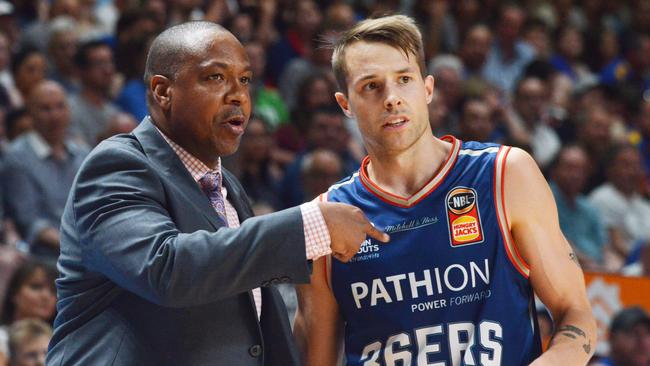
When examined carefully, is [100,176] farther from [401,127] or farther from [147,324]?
[401,127]

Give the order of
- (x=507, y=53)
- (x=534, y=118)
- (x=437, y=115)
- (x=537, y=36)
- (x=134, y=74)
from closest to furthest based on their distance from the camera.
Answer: (x=134, y=74) < (x=437, y=115) < (x=534, y=118) < (x=507, y=53) < (x=537, y=36)

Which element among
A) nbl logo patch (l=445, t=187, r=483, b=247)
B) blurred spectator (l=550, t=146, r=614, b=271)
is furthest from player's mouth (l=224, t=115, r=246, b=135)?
blurred spectator (l=550, t=146, r=614, b=271)

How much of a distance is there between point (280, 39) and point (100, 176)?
267 inches

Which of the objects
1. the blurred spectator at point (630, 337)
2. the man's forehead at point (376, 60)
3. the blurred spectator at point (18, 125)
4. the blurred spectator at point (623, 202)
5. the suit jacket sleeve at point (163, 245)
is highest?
the blurred spectator at point (18, 125)

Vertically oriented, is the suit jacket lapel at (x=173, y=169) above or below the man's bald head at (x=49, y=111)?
below

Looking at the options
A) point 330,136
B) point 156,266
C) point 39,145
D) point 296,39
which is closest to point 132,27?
point 39,145

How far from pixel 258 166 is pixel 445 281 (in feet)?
15.4

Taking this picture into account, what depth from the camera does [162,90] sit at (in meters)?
3.08

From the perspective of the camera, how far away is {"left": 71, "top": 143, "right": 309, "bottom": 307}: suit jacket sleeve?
8.79 feet

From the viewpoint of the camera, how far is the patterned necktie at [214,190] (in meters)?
3.17

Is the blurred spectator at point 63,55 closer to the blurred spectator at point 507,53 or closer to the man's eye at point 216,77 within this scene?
the blurred spectator at point 507,53

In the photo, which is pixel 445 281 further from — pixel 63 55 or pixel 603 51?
pixel 603 51

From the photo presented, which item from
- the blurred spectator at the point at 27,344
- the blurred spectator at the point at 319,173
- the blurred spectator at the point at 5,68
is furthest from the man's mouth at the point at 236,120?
the blurred spectator at the point at 5,68

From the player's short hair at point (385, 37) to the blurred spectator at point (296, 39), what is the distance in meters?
5.83
